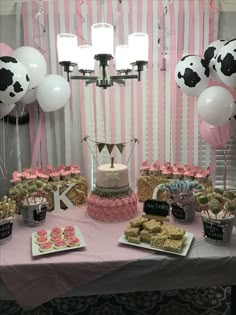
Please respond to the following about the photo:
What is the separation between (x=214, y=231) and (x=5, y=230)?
1.04m

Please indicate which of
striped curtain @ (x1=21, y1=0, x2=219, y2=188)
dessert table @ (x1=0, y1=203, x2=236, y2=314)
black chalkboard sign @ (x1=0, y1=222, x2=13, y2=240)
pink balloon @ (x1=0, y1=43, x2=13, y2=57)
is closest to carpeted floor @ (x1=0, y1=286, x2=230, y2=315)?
dessert table @ (x1=0, y1=203, x2=236, y2=314)

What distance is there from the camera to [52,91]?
88.7 inches

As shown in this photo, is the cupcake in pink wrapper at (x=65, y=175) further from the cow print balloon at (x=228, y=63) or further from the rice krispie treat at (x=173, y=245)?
the cow print balloon at (x=228, y=63)

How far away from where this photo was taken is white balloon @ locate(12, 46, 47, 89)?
212 centimetres

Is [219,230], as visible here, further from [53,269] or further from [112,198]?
[53,269]

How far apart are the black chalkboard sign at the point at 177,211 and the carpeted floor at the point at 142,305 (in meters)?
0.57

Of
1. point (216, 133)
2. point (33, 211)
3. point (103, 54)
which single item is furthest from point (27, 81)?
point (216, 133)

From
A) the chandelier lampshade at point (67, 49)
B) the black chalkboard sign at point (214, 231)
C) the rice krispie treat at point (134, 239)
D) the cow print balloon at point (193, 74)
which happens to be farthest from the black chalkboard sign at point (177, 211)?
the chandelier lampshade at point (67, 49)

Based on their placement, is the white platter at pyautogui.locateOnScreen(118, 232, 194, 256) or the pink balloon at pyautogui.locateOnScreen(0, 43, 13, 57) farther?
the pink balloon at pyautogui.locateOnScreen(0, 43, 13, 57)

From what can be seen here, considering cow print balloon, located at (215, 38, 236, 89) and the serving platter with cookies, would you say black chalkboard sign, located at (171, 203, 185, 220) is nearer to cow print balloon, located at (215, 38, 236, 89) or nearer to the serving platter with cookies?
the serving platter with cookies

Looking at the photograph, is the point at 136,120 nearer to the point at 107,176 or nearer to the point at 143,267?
the point at 107,176

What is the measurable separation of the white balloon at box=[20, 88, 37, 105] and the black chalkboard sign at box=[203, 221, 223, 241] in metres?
1.54

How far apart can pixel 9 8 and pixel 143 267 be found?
87.8 inches

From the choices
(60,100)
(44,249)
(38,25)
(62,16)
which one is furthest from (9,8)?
(44,249)
